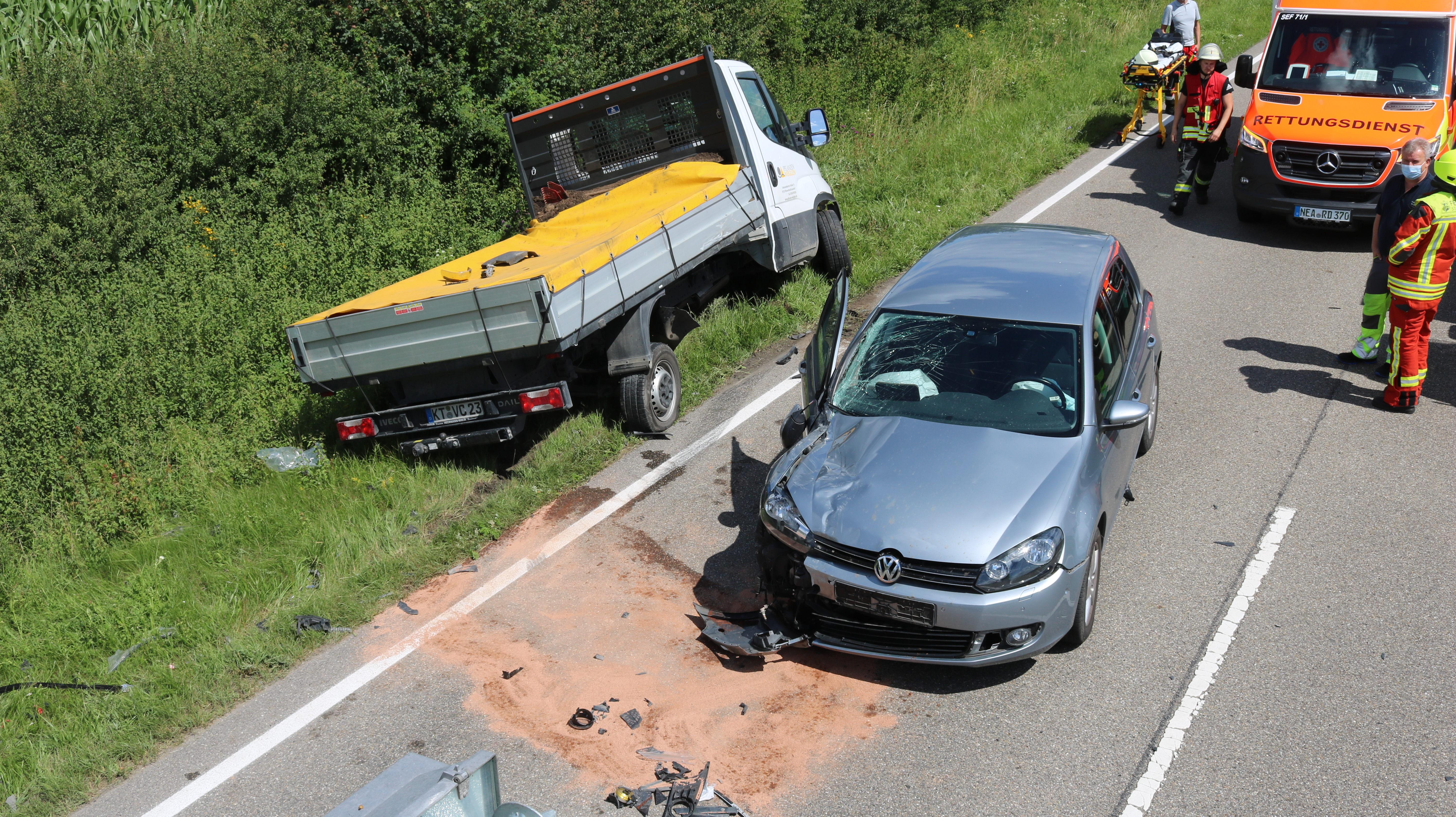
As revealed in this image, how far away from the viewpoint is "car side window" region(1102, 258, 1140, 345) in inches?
267

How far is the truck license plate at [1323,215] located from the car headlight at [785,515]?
8.42 metres

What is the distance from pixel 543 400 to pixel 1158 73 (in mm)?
12184

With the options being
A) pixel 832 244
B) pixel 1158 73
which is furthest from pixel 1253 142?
pixel 832 244

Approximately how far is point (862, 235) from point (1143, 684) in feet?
26.1

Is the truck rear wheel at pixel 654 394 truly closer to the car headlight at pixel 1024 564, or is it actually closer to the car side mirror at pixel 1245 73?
the car headlight at pixel 1024 564

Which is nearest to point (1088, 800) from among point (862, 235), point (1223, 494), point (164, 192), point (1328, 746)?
point (1328, 746)

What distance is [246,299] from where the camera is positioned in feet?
33.4

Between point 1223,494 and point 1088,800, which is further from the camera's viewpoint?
point 1223,494

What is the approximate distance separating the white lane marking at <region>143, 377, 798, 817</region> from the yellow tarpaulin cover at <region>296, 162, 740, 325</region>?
158 centimetres

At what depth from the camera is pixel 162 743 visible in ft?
18.3

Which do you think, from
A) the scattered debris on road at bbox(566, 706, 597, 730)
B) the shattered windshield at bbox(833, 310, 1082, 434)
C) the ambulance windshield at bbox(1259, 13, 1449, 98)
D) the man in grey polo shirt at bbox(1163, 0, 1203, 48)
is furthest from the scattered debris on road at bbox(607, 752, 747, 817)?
the man in grey polo shirt at bbox(1163, 0, 1203, 48)

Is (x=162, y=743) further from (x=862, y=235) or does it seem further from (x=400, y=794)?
(x=862, y=235)

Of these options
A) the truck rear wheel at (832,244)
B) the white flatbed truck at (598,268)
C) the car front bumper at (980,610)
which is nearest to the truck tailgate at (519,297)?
the white flatbed truck at (598,268)

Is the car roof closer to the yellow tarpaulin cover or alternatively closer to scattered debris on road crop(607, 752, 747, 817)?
the yellow tarpaulin cover
